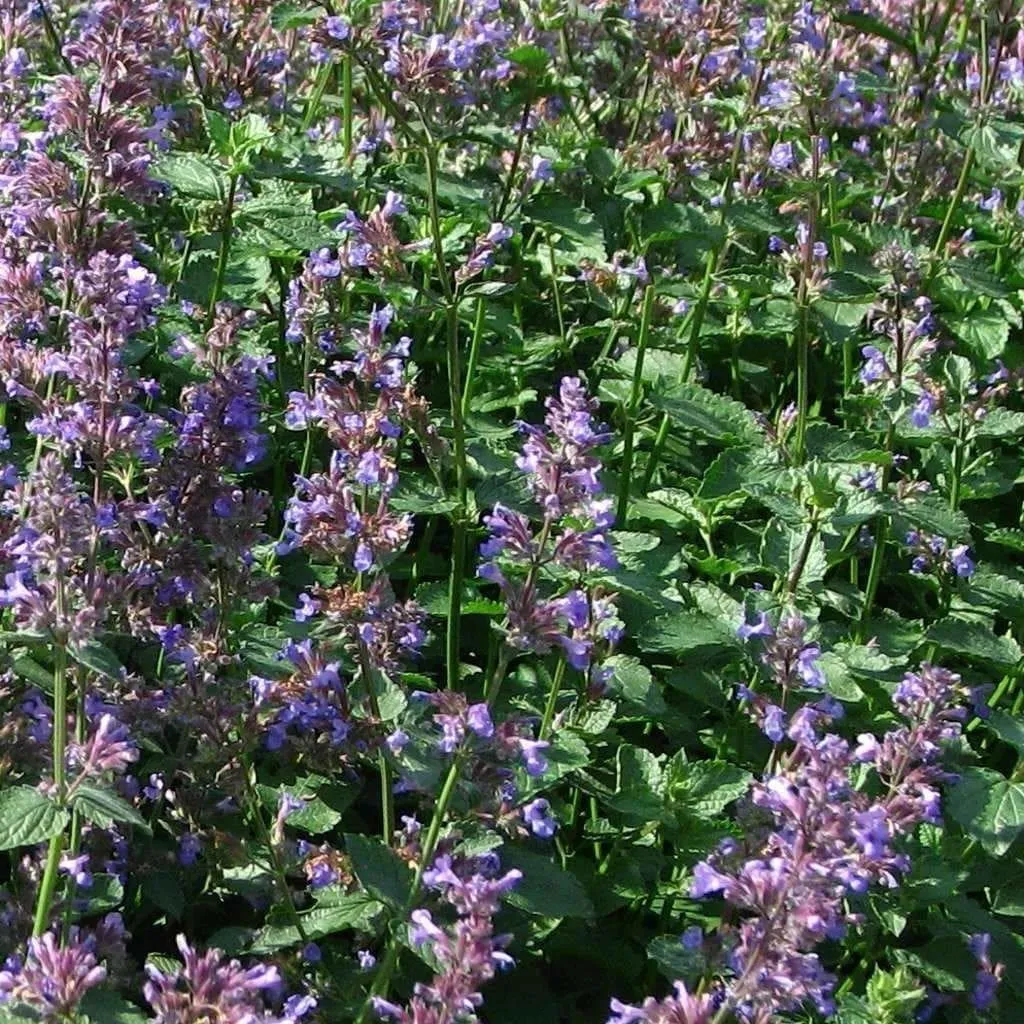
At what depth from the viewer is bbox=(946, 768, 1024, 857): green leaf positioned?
11.0 ft

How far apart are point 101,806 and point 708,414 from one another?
2082 millimetres

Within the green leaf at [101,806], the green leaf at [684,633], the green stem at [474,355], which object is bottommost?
the green leaf at [684,633]

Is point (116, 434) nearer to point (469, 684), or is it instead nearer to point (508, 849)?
point (508, 849)

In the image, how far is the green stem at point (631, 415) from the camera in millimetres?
4102

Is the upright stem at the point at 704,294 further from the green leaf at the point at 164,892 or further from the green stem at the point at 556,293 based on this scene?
the green leaf at the point at 164,892

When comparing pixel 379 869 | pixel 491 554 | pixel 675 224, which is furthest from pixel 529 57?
pixel 379 869

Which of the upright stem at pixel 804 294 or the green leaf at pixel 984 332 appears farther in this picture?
the green leaf at pixel 984 332

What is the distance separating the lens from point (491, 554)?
3.00 metres

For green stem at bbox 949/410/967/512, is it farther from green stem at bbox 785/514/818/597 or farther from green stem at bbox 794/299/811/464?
green stem at bbox 785/514/818/597

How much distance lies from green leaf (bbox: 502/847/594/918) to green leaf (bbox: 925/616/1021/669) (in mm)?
1184

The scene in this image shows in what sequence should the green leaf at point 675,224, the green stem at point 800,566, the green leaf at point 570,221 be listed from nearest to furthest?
1. the green stem at point 800,566
2. the green leaf at point 570,221
3. the green leaf at point 675,224

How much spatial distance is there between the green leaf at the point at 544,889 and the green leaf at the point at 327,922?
248mm

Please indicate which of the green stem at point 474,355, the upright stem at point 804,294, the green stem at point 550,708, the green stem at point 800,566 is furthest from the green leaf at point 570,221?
the green stem at point 550,708

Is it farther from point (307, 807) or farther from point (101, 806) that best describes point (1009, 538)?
point (101, 806)
